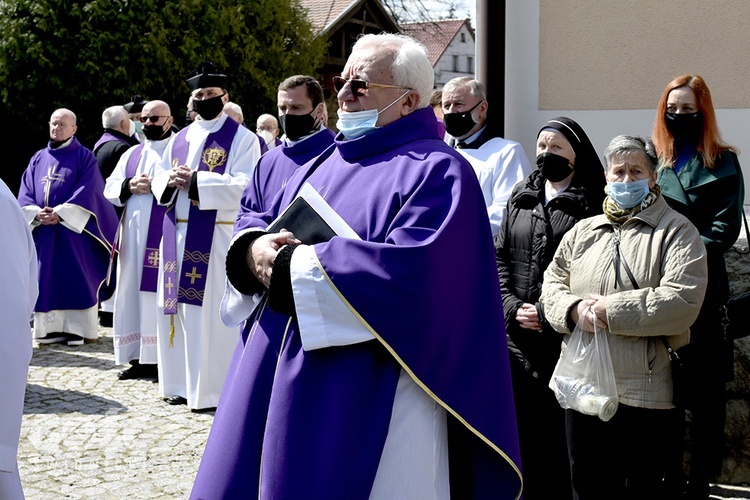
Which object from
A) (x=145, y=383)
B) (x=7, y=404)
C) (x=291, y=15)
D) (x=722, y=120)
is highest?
(x=291, y=15)

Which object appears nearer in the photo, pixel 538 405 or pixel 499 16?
pixel 538 405

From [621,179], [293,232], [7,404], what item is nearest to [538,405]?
[621,179]

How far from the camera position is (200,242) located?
690 cm

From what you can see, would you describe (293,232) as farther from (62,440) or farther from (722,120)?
(722,120)

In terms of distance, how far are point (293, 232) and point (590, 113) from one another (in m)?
4.28

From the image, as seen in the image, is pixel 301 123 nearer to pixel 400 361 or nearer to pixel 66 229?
pixel 400 361

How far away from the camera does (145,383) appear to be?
7688 mm

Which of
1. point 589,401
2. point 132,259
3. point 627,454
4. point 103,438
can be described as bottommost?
point 103,438

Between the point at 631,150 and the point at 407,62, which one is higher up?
the point at 407,62

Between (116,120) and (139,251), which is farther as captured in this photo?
(116,120)

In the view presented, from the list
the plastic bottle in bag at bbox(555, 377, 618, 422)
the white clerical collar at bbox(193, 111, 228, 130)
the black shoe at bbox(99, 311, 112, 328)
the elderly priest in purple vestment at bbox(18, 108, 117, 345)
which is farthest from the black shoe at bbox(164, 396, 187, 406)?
the black shoe at bbox(99, 311, 112, 328)

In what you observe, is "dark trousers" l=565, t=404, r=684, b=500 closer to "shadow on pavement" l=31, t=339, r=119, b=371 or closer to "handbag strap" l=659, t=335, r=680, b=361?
"handbag strap" l=659, t=335, r=680, b=361

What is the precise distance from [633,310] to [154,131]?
509cm

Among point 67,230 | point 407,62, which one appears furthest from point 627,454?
point 67,230
